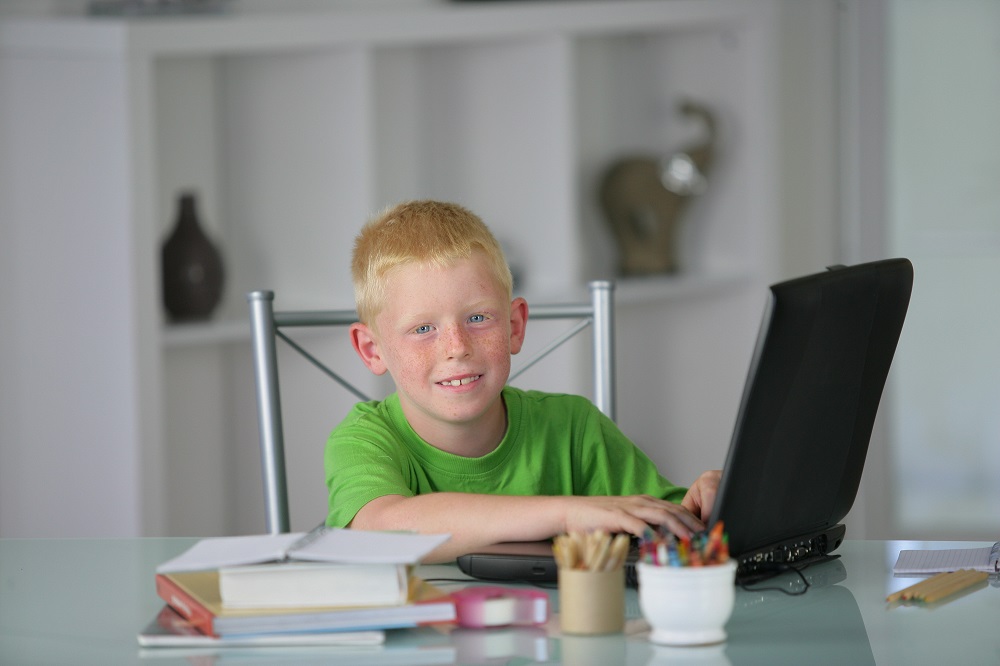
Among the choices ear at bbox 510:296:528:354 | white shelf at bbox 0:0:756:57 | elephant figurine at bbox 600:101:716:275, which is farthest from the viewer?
elephant figurine at bbox 600:101:716:275

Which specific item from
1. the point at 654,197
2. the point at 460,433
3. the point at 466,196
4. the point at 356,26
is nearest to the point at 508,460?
the point at 460,433

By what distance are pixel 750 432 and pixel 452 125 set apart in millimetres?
2405

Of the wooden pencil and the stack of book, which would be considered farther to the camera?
the wooden pencil

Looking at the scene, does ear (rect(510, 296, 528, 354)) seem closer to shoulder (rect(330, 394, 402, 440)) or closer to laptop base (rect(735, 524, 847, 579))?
shoulder (rect(330, 394, 402, 440))

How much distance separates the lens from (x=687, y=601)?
2.93 ft

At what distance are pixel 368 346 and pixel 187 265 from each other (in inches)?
56.9

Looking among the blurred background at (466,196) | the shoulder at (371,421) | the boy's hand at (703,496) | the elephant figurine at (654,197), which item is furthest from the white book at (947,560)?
the elephant figurine at (654,197)

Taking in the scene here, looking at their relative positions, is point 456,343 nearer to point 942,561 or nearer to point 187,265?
point 942,561

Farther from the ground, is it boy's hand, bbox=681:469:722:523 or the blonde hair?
the blonde hair

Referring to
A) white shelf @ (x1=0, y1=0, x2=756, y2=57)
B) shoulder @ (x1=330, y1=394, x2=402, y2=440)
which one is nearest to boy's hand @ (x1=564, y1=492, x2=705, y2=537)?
shoulder @ (x1=330, y1=394, x2=402, y2=440)

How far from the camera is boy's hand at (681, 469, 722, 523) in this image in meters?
1.24

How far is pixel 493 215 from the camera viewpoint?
11.0 ft

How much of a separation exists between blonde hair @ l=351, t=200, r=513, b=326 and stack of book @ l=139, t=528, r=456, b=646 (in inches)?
17.7

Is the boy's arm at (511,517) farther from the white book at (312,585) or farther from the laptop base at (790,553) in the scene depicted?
the white book at (312,585)
